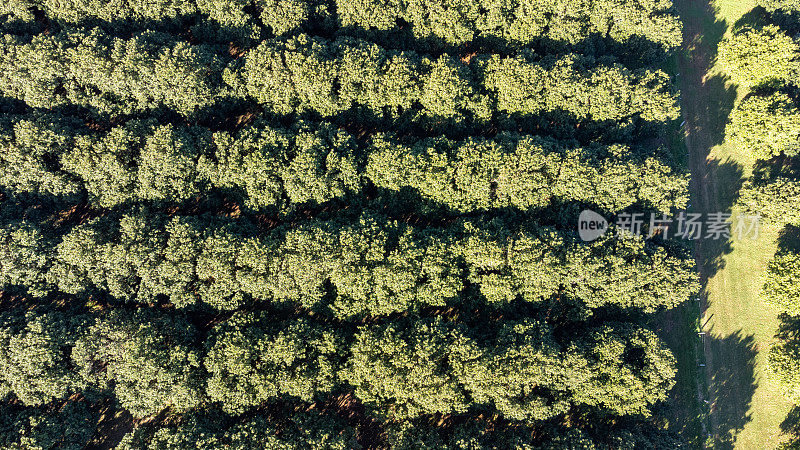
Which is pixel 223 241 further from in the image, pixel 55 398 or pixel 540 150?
pixel 540 150

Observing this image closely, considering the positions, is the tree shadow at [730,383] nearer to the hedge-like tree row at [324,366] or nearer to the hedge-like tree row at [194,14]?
the hedge-like tree row at [324,366]

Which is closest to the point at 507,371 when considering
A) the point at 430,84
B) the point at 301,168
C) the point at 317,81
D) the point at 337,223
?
the point at 337,223

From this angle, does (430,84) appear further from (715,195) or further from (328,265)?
(715,195)

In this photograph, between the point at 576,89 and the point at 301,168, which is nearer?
the point at 301,168

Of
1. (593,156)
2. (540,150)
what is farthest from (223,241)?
(593,156)

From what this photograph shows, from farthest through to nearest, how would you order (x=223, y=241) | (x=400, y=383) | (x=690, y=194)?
(x=690, y=194), (x=223, y=241), (x=400, y=383)
